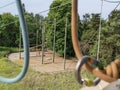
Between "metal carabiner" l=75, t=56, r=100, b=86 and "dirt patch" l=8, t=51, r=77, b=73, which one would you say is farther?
"dirt patch" l=8, t=51, r=77, b=73

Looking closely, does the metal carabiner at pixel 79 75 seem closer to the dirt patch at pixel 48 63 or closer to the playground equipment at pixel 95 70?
the playground equipment at pixel 95 70

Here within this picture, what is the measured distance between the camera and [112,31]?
396cm

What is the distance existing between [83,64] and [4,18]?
370 inches

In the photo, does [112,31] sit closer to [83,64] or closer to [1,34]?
[83,64]

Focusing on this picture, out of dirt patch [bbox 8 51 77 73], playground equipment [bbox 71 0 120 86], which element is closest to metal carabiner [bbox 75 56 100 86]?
playground equipment [bbox 71 0 120 86]

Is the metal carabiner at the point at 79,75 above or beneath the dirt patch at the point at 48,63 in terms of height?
above

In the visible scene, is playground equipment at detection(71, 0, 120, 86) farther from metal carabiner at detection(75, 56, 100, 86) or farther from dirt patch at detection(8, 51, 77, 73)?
dirt patch at detection(8, 51, 77, 73)

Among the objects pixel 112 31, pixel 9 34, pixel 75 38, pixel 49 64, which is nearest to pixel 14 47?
pixel 9 34

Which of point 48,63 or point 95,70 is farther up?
point 95,70

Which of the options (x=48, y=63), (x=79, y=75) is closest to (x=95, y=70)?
(x=79, y=75)

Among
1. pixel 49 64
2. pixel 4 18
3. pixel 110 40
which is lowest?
pixel 49 64

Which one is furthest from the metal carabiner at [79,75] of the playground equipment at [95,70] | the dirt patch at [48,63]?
the dirt patch at [48,63]

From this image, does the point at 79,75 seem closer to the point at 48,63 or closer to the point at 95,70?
the point at 95,70

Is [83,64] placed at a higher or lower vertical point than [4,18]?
lower
